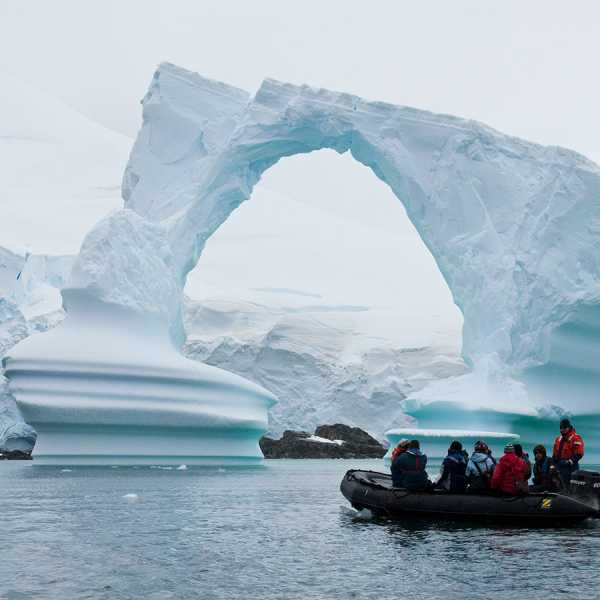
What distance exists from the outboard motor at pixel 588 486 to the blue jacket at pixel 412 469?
5.03 feet

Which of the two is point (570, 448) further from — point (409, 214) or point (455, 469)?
point (409, 214)

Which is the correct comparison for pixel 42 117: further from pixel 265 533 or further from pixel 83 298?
pixel 265 533

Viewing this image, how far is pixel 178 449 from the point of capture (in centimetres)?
2214

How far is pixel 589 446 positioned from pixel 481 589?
17.4 meters

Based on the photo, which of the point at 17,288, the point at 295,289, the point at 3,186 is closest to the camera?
the point at 17,288

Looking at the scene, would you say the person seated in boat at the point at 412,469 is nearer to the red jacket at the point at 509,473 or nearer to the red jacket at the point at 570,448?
the red jacket at the point at 509,473

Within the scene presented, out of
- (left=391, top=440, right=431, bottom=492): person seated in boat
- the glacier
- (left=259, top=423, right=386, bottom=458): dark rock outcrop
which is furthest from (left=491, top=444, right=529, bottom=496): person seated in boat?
(left=259, top=423, right=386, bottom=458): dark rock outcrop

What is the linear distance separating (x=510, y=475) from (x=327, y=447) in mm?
22597

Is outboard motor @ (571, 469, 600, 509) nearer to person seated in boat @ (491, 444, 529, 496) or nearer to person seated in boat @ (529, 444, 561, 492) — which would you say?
person seated in boat @ (529, 444, 561, 492)

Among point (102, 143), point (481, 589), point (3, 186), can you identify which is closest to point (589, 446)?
point (481, 589)

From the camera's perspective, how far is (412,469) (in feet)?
34.1

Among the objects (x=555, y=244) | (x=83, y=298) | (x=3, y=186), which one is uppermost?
(x=3, y=186)

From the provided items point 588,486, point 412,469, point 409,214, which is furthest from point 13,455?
point 588,486

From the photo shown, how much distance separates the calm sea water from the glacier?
8.08 metres
